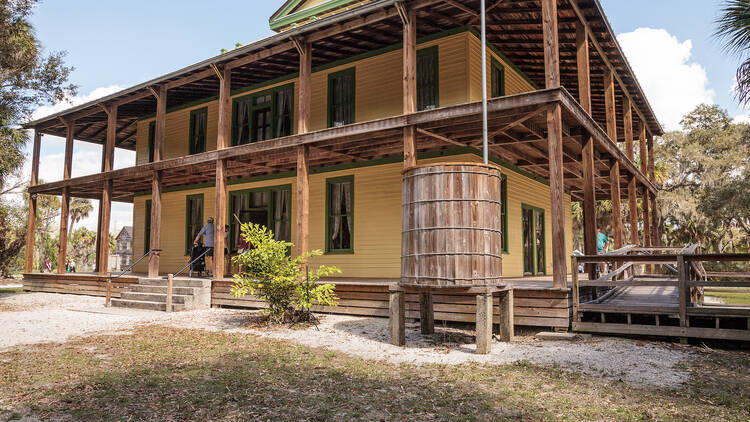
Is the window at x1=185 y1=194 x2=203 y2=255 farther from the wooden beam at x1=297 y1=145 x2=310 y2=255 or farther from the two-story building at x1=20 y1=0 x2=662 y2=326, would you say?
the wooden beam at x1=297 y1=145 x2=310 y2=255

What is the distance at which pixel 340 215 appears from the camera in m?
14.6

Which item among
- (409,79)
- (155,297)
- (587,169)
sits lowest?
(155,297)

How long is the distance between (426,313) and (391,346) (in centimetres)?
130

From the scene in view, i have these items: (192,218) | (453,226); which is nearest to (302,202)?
(453,226)

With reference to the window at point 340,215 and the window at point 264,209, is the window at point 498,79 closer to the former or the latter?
the window at point 340,215

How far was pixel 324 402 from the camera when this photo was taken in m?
4.90

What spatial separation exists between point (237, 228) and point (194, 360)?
10.6 metres

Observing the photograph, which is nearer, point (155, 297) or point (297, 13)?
point (155, 297)

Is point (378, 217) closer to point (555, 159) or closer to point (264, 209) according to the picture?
point (264, 209)

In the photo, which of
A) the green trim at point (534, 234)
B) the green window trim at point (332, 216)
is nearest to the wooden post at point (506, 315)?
the green window trim at point (332, 216)

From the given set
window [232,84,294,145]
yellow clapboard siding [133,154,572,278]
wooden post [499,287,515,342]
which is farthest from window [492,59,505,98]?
wooden post [499,287,515,342]

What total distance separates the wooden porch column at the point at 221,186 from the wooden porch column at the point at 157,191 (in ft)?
7.64

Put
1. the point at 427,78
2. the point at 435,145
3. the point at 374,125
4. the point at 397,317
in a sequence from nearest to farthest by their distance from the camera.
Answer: the point at 397,317 → the point at 374,125 → the point at 435,145 → the point at 427,78

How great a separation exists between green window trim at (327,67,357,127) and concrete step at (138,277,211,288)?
548cm
